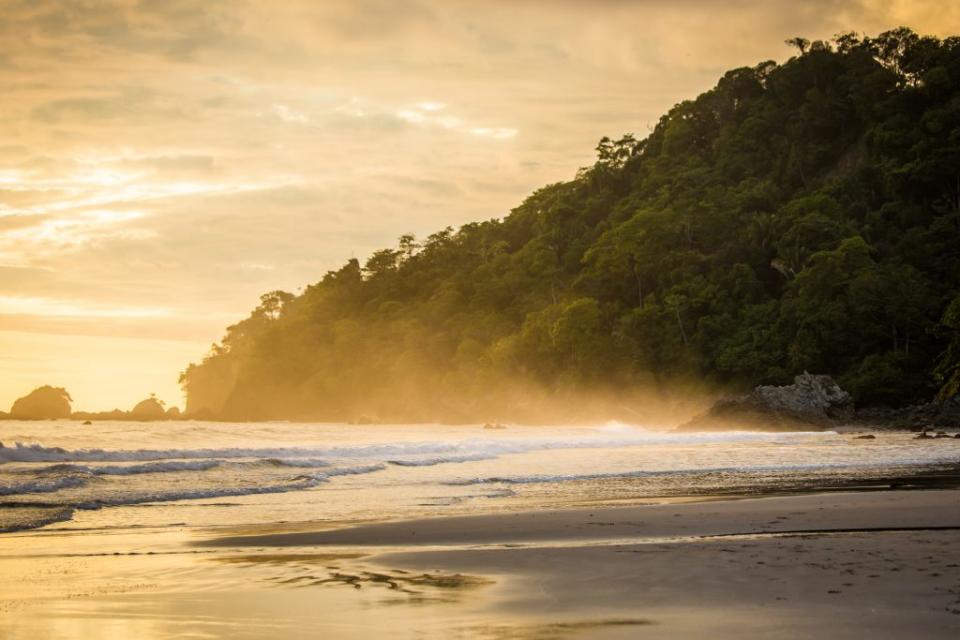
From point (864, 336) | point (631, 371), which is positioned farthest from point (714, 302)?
point (864, 336)

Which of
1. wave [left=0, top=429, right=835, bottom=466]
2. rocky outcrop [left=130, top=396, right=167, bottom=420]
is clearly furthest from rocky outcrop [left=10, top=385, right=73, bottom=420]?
wave [left=0, top=429, right=835, bottom=466]

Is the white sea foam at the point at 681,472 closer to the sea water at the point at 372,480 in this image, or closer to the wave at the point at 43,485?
the sea water at the point at 372,480

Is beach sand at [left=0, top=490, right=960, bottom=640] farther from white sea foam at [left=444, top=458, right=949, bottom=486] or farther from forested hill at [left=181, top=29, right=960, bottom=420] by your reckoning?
forested hill at [left=181, top=29, right=960, bottom=420]

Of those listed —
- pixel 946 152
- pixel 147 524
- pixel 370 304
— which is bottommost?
pixel 147 524

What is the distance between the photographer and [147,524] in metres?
13.1

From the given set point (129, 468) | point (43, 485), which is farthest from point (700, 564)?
point (129, 468)

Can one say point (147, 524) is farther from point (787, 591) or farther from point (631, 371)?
point (631, 371)

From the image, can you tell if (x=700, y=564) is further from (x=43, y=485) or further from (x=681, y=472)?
(x=43, y=485)

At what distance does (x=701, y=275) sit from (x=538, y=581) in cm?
7616

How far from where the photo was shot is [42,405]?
108m

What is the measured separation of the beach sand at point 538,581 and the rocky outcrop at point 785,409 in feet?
139

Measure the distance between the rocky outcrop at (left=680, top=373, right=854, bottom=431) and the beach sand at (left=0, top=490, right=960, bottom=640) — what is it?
139 feet

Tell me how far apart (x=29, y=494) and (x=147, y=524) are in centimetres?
529

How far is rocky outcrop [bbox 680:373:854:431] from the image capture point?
175 feet
